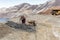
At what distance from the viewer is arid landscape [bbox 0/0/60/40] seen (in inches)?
91.8

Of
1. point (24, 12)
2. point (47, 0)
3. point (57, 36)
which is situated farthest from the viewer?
point (47, 0)

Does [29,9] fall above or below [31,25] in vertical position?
above

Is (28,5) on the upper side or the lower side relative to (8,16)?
upper

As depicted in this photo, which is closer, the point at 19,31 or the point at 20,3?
the point at 19,31

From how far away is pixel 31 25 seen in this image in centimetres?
297

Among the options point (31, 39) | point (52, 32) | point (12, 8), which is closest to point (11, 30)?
point (31, 39)

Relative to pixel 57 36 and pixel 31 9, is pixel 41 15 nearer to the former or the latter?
pixel 31 9

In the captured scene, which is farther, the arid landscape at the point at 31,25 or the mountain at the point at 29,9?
the mountain at the point at 29,9

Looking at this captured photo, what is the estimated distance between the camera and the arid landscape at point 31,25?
7.65 ft

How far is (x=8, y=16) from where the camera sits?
403 cm

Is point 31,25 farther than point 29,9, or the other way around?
point 29,9

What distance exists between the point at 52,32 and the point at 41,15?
5.89 ft

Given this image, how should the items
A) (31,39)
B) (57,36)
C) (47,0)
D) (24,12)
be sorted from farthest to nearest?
(47,0) → (24,12) → (57,36) → (31,39)

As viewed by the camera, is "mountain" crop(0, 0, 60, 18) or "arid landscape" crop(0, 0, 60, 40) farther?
"mountain" crop(0, 0, 60, 18)
